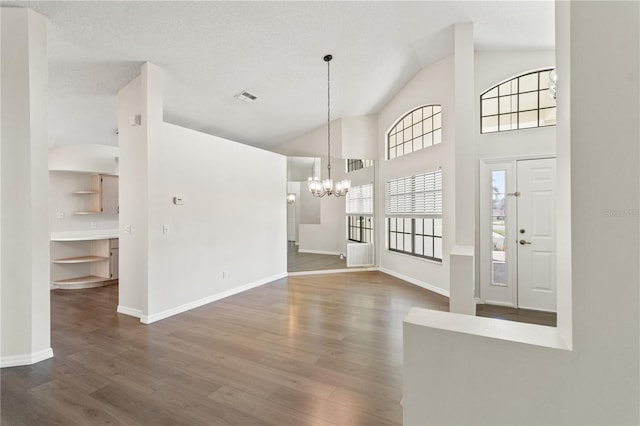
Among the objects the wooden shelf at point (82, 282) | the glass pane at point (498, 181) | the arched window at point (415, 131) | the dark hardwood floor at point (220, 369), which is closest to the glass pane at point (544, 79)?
the glass pane at point (498, 181)

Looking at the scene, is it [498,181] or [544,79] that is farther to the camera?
[498,181]

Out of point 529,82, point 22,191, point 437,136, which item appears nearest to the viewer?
point 22,191

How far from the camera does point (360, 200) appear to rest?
7.77m

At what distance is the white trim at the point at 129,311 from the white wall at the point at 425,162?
4711mm

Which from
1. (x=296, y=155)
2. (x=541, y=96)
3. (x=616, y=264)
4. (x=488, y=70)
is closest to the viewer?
(x=616, y=264)

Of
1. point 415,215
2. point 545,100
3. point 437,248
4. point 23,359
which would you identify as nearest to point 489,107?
point 545,100

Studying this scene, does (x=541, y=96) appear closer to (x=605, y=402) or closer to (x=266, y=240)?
(x=605, y=402)

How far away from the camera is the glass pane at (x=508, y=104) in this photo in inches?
175

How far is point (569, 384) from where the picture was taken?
1067 millimetres

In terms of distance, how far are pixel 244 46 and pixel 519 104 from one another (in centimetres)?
409

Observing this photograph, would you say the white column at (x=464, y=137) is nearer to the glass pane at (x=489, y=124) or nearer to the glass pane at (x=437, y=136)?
the glass pane at (x=489, y=124)

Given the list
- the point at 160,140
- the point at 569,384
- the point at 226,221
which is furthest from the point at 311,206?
the point at 569,384

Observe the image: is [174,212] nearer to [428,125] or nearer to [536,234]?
[428,125]

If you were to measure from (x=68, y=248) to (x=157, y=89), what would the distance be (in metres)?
4.11
